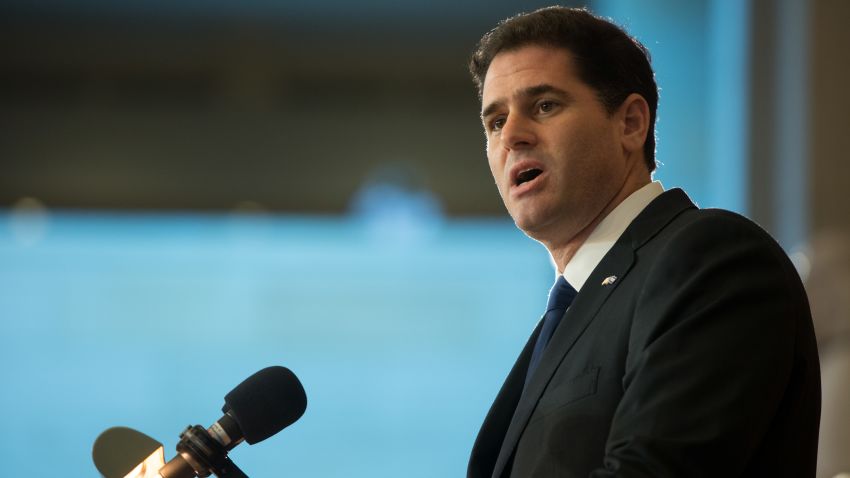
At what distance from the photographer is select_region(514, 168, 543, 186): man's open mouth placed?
1646 millimetres

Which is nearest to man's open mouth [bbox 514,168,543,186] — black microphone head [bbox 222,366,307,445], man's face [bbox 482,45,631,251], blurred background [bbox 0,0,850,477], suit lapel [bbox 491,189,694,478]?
man's face [bbox 482,45,631,251]

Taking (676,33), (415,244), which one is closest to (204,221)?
(415,244)

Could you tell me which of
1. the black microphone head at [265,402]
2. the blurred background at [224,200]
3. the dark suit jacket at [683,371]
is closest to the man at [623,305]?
the dark suit jacket at [683,371]

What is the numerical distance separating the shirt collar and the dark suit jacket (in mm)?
100

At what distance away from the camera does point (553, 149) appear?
5.35 ft

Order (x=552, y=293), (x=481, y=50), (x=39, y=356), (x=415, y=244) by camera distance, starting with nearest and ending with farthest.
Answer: (x=552, y=293) → (x=481, y=50) → (x=39, y=356) → (x=415, y=244)

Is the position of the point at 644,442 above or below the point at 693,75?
below

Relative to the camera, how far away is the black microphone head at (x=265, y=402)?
1.33 metres

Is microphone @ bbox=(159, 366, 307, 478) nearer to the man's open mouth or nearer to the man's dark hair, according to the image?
the man's open mouth

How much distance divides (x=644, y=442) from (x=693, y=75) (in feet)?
10.6

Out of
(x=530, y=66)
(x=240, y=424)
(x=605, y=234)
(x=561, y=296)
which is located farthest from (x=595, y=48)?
(x=240, y=424)

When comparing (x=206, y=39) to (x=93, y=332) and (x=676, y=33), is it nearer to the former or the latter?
(x=93, y=332)

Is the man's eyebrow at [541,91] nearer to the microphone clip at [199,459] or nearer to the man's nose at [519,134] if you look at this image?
the man's nose at [519,134]

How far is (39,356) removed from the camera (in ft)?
18.7
